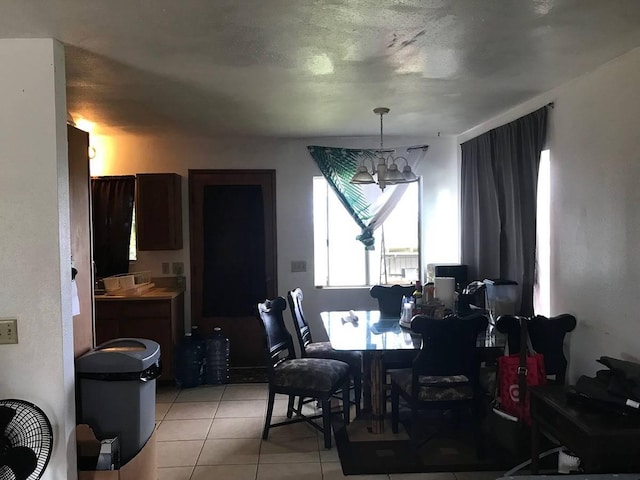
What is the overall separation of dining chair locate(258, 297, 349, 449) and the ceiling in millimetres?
1542

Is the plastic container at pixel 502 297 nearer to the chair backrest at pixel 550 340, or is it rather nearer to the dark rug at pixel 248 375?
the chair backrest at pixel 550 340

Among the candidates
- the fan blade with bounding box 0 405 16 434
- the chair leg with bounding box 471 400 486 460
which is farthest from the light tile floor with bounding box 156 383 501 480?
the fan blade with bounding box 0 405 16 434

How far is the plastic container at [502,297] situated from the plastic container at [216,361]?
244 cm

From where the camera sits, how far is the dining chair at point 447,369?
280 centimetres

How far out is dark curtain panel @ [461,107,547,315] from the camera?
3529mm

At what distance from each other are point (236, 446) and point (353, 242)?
2.49m

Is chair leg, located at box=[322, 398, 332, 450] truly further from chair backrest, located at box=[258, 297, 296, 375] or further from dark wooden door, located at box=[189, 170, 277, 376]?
dark wooden door, located at box=[189, 170, 277, 376]

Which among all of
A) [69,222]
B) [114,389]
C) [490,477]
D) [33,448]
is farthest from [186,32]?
[490,477]

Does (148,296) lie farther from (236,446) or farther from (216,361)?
(236,446)

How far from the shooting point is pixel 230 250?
5.00m

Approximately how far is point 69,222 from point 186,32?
1068 millimetres

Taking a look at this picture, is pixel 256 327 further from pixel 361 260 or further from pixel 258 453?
pixel 258 453

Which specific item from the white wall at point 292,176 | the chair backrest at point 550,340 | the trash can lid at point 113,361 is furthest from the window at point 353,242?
the trash can lid at point 113,361

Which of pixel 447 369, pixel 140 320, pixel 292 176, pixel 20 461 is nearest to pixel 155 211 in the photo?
pixel 140 320
